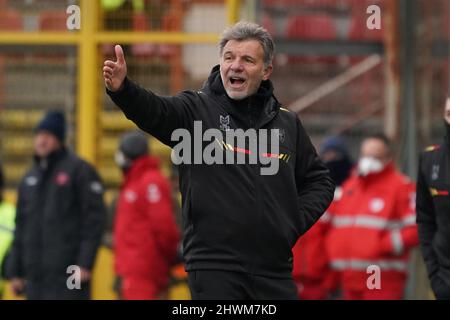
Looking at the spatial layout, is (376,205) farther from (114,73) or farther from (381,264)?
(114,73)

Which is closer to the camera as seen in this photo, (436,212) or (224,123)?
(224,123)

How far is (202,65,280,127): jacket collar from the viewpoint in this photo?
6496 millimetres

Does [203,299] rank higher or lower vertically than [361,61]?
lower

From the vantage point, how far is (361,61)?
44.9 ft

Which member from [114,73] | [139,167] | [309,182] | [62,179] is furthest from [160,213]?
[114,73]

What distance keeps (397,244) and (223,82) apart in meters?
4.39

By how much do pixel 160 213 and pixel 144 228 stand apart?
20 centimetres

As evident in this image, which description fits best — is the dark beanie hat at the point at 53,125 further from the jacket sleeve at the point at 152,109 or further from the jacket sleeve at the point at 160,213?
the jacket sleeve at the point at 152,109

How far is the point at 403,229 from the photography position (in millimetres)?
10609

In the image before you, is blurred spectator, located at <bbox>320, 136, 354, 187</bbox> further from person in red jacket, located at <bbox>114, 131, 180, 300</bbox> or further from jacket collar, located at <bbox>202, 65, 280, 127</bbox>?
jacket collar, located at <bbox>202, 65, 280, 127</bbox>

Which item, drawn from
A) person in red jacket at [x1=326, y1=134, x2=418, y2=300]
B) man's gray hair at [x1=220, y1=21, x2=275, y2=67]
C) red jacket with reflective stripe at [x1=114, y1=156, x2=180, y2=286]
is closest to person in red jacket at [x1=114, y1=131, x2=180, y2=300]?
red jacket with reflective stripe at [x1=114, y1=156, x2=180, y2=286]
